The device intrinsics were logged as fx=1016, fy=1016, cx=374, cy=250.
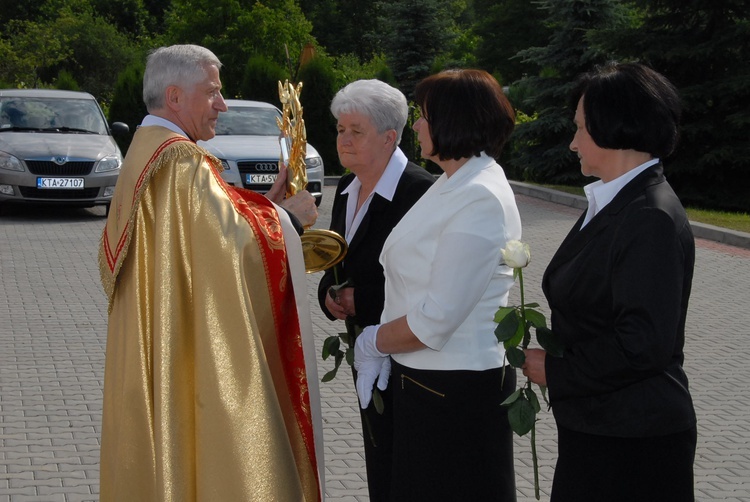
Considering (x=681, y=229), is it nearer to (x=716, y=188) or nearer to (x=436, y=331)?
(x=436, y=331)

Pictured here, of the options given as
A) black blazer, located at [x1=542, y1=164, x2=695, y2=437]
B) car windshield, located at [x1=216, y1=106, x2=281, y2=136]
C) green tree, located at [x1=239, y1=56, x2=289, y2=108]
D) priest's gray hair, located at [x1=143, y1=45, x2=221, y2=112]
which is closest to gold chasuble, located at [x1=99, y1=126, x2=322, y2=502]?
priest's gray hair, located at [x1=143, y1=45, x2=221, y2=112]

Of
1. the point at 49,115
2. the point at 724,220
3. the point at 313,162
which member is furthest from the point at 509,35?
A: the point at 49,115

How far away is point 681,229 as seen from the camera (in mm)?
2637

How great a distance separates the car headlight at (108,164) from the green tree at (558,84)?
9.53 meters

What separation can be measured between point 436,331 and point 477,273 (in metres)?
0.21

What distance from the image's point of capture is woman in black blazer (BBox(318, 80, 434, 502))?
3768 mm

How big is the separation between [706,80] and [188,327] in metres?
16.8

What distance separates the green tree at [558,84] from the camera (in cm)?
2114

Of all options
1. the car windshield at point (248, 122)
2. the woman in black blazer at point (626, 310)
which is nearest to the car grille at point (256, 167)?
the car windshield at point (248, 122)

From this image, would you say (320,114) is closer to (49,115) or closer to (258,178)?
(258,178)

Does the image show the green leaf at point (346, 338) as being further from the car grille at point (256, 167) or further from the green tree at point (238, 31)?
the green tree at point (238, 31)

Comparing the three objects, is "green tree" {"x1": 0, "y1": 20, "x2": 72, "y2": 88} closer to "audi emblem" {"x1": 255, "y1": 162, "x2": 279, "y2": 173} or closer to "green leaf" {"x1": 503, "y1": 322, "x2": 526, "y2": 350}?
"audi emblem" {"x1": 255, "y1": 162, "x2": 279, "y2": 173}

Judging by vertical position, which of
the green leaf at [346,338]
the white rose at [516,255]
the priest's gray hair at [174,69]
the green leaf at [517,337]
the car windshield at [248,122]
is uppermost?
the priest's gray hair at [174,69]

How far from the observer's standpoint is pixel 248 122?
16.8 meters
